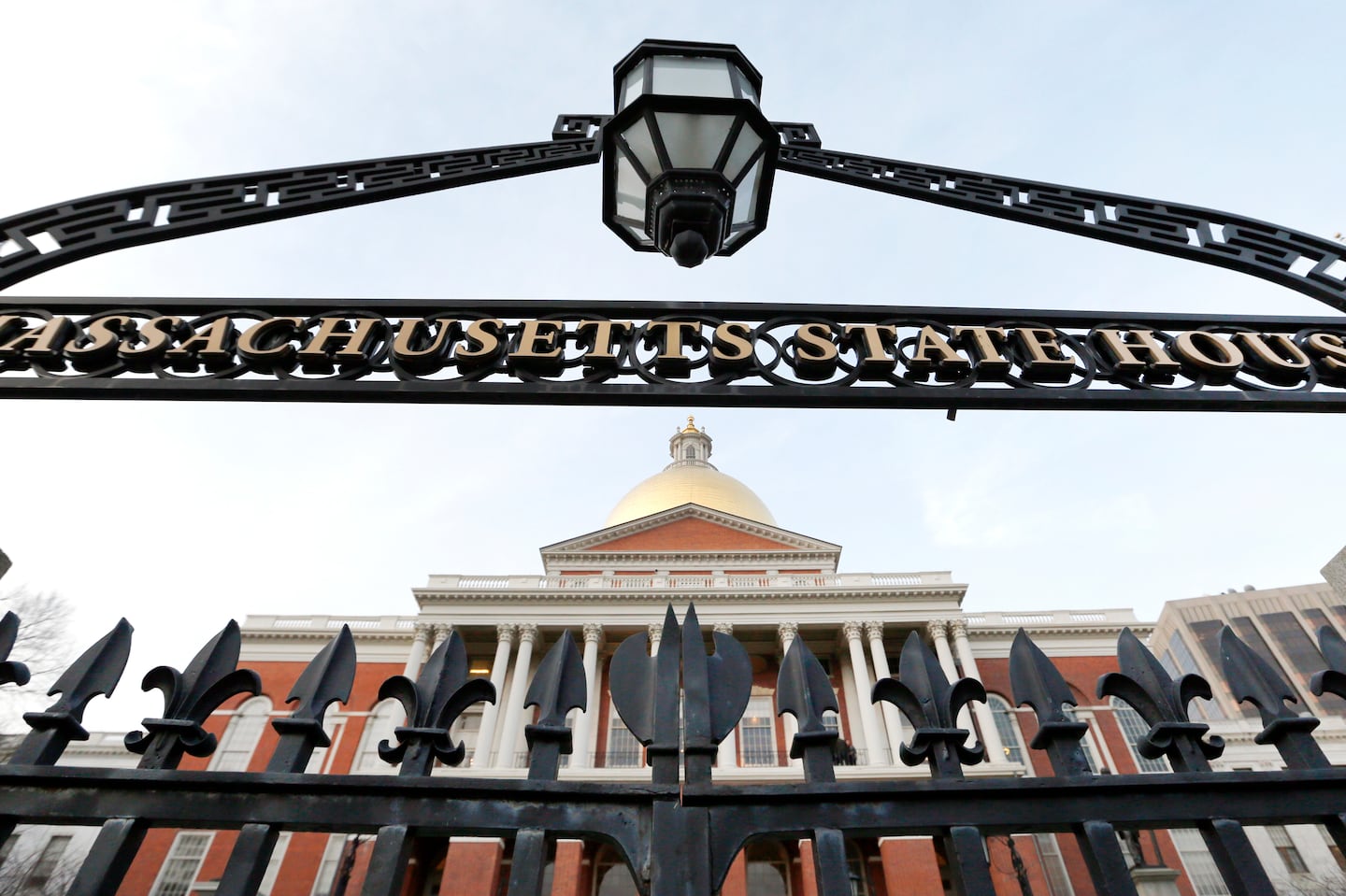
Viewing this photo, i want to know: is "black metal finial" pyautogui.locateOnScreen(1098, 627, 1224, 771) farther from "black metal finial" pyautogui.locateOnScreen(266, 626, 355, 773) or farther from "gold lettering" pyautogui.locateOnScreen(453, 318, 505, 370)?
"gold lettering" pyautogui.locateOnScreen(453, 318, 505, 370)

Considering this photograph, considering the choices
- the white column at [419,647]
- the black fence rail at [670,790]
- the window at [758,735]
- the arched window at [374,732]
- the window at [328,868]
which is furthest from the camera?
the white column at [419,647]

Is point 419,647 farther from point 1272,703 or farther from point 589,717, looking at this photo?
point 1272,703

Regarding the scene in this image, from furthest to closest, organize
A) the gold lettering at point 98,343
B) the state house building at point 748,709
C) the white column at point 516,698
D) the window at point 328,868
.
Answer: the white column at point 516,698 → the window at point 328,868 → the state house building at point 748,709 → the gold lettering at point 98,343

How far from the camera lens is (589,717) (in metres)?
31.4

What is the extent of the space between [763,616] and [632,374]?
3292cm

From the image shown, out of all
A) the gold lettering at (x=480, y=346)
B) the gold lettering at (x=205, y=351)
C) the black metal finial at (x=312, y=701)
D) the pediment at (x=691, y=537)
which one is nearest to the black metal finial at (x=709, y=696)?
the black metal finial at (x=312, y=701)

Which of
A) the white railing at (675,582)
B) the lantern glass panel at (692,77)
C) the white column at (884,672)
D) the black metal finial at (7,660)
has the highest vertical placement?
the white railing at (675,582)

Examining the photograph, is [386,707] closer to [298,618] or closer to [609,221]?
[298,618]

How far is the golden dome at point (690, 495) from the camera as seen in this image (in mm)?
49844

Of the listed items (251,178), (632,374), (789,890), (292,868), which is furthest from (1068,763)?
(292,868)

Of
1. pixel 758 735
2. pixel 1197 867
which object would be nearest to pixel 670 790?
pixel 758 735

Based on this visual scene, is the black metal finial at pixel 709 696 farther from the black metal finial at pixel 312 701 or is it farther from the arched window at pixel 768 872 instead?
the arched window at pixel 768 872

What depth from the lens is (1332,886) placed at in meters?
25.3

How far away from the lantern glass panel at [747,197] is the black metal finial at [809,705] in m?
1.79
